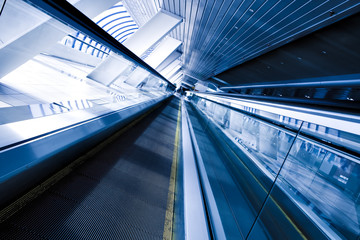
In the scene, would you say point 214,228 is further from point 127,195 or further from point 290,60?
point 290,60

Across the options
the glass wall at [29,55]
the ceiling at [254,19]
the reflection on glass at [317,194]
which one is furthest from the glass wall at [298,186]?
the ceiling at [254,19]

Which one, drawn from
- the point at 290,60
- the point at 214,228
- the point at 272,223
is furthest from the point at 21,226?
the point at 290,60

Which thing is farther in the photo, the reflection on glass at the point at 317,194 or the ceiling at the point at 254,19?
the ceiling at the point at 254,19

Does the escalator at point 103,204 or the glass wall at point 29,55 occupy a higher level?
the glass wall at point 29,55

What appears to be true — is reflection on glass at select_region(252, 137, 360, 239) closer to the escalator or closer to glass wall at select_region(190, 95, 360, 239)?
glass wall at select_region(190, 95, 360, 239)

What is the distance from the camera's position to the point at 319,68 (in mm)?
11578

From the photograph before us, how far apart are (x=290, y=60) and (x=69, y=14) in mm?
12312

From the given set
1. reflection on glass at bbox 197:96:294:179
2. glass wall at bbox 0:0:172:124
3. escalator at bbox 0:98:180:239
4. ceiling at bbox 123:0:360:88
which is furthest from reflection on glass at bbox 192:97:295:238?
ceiling at bbox 123:0:360:88

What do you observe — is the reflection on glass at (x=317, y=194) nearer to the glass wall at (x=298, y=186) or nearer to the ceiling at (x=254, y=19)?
the glass wall at (x=298, y=186)

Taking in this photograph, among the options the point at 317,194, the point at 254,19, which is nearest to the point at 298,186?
the point at 317,194

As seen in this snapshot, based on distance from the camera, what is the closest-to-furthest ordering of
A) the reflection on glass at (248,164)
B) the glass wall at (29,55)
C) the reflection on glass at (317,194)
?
the reflection on glass at (317,194), the glass wall at (29,55), the reflection on glass at (248,164)

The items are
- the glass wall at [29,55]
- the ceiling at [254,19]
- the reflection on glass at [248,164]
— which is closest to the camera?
the glass wall at [29,55]

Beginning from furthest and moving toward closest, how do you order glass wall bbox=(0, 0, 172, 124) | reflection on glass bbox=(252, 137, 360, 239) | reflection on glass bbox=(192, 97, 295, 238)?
1. reflection on glass bbox=(192, 97, 295, 238)
2. glass wall bbox=(0, 0, 172, 124)
3. reflection on glass bbox=(252, 137, 360, 239)

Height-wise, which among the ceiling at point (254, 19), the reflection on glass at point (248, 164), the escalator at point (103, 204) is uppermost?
the ceiling at point (254, 19)
